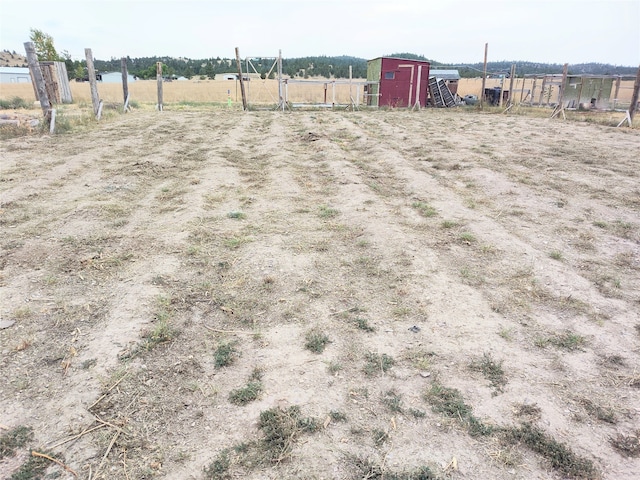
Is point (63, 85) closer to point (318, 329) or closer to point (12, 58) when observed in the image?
point (318, 329)

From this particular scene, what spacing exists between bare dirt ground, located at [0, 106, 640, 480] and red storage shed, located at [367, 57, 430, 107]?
62.0 ft

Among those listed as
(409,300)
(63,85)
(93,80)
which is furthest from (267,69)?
(409,300)

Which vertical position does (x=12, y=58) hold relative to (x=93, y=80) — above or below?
above

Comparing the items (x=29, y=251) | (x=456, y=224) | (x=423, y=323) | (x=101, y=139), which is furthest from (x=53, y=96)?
(x=423, y=323)

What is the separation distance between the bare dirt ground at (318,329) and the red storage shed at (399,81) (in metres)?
18.9

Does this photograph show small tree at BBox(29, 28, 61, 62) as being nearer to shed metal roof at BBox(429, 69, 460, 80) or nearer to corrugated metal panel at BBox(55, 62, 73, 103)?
corrugated metal panel at BBox(55, 62, 73, 103)

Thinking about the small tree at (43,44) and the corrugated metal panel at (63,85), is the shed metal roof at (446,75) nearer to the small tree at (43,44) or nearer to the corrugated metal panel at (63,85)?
the corrugated metal panel at (63,85)

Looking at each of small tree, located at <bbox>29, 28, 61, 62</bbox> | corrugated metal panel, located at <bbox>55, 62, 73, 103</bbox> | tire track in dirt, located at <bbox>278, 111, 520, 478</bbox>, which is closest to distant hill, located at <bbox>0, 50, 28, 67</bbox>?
small tree, located at <bbox>29, 28, 61, 62</bbox>

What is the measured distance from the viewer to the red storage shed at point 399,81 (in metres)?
24.7

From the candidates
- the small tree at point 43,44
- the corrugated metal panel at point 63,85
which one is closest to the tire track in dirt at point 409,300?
the corrugated metal panel at point 63,85

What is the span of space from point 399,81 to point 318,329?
24143 millimetres

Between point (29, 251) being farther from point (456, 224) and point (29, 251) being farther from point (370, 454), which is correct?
point (456, 224)

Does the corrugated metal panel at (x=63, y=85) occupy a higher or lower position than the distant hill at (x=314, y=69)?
lower

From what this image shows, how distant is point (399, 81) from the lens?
25.0 m
